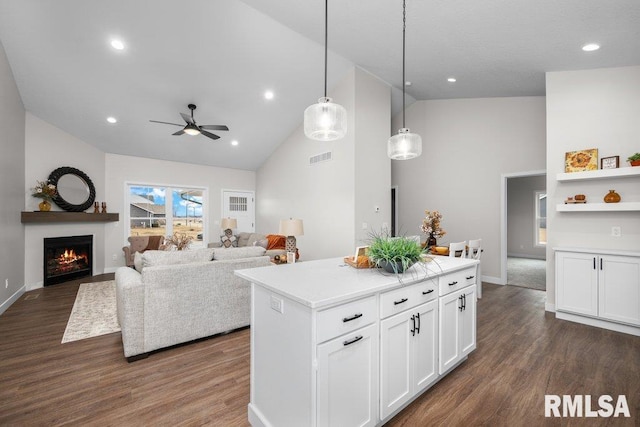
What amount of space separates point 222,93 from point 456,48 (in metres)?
3.88

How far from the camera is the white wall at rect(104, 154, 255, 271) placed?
6625 millimetres

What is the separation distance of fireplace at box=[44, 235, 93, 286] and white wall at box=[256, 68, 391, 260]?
14.9 ft

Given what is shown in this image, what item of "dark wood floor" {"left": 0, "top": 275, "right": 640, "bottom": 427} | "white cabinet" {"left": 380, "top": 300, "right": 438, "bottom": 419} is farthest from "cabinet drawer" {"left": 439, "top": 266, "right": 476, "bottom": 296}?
"dark wood floor" {"left": 0, "top": 275, "right": 640, "bottom": 427}

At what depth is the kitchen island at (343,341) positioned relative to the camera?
1415 millimetres

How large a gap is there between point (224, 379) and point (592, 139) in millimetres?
5033

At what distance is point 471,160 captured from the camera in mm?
5852

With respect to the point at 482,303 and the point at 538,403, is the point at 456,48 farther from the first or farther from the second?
the point at 538,403

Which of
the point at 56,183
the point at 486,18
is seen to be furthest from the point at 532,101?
the point at 56,183

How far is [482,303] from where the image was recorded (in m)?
4.33

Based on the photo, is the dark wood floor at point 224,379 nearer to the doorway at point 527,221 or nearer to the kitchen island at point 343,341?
the kitchen island at point 343,341

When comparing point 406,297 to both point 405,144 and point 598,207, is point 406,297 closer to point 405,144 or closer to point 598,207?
point 405,144

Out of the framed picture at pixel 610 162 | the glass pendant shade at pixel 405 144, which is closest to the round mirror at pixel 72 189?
the glass pendant shade at pixel 405 144

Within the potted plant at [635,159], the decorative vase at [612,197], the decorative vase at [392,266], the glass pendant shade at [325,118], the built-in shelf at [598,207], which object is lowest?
the decorative vase at [392,266]

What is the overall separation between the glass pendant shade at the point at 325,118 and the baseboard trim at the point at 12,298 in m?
4.94
